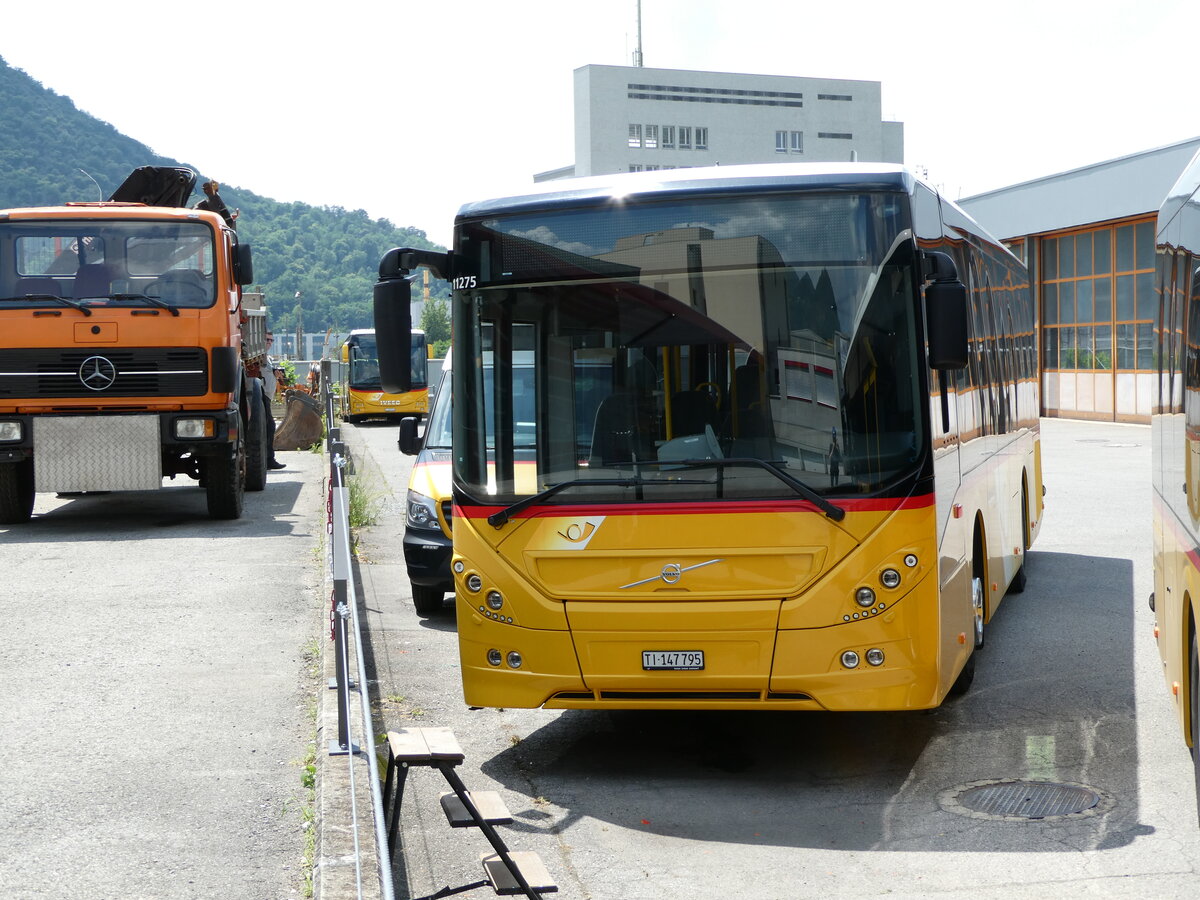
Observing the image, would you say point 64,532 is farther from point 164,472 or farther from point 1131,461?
point 1131,461

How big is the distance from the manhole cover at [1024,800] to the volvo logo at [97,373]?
38.8 feet

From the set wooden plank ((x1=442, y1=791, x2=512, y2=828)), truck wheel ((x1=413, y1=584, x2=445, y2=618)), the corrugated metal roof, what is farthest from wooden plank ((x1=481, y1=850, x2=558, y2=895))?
the corrugated metal roof

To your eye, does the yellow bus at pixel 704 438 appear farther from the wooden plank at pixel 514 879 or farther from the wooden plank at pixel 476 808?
the wooden plank at pixel 514 879

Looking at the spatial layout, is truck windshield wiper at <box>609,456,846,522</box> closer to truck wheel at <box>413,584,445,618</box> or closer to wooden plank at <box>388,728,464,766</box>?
wooden plank at <box>388,728,464,766</box>

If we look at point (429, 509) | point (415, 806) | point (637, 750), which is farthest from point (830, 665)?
point (429, 509)

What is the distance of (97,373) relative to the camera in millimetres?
15688

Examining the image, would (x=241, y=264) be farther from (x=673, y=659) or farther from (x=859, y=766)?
(x=859, y=766)

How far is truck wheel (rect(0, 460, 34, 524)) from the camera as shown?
54.4 feet

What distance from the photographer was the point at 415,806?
6.20 m

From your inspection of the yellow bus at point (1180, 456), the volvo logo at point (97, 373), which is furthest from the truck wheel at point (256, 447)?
the yellow bus at point (1180, 456)

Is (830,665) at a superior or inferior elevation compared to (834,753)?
superior

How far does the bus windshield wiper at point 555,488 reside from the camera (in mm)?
6355

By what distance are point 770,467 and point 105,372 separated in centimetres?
1131

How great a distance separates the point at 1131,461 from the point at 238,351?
1479 centimetres
